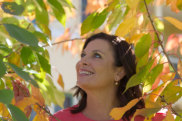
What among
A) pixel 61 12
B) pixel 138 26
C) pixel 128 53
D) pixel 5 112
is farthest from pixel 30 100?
pixel 128 53

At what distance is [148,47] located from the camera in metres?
1.25

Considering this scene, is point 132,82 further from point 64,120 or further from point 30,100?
point 64,120

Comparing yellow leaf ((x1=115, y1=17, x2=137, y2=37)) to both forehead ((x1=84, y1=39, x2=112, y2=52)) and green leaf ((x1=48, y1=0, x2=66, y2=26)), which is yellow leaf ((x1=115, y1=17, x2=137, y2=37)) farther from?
forehead ((x1=84, y1=39, x2=112, y2=52))

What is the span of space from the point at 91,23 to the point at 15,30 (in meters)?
0.60

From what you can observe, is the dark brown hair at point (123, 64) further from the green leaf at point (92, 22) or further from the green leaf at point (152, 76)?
the green leaf at point (152, 76)

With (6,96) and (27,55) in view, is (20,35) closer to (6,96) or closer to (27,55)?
(6,96)

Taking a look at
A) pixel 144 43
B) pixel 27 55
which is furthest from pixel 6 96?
pixel 144 43

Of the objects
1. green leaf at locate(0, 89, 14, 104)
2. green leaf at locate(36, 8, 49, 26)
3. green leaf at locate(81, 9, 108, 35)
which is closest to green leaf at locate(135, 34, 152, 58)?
green leaf at locate(81, 9, 108, 35)

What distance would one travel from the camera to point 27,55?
1248mm

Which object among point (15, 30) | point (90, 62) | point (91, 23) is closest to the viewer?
point (15, 30)

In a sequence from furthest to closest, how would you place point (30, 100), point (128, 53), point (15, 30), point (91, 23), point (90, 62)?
point (128, 53) < point (90, 62) < point (91, 23) < point (30, 100) < point (15, 30)

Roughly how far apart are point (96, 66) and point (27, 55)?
1.51 feet

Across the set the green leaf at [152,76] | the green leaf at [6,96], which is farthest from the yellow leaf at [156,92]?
the green leaf at [6,96]

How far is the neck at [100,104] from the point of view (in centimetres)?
168
